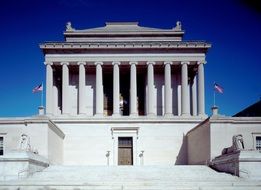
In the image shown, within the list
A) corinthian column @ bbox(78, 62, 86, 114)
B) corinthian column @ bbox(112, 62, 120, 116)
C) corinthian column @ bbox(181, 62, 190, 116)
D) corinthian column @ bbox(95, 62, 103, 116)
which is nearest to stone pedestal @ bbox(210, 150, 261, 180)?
corinthian column @ bbox(181, 62, 190, 116)

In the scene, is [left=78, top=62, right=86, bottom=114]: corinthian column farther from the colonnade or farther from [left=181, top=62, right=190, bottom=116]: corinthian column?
[left=181, top=62, right=190, bottom=116]: corinthian column

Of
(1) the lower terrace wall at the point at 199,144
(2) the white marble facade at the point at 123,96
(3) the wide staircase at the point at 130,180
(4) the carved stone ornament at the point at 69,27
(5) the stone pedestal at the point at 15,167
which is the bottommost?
(3) the wide staircase at the point at 130,180

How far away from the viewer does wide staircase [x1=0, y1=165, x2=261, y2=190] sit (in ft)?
62.4

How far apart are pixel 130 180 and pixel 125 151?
1792 centimetres

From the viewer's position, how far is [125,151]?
39.6 meters

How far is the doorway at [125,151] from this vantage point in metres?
39.2

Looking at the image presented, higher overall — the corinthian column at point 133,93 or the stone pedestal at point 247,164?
the corinthian column at point 133,93

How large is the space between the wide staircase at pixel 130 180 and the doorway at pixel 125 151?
38.4 feet

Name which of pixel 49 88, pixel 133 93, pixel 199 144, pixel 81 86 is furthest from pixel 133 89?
pixel 199 144

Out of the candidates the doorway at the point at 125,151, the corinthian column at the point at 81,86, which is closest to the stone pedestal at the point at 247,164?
the doorway at the point at 125,151

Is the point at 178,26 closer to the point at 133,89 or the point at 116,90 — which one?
the point at 133,89

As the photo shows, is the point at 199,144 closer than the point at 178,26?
Yes

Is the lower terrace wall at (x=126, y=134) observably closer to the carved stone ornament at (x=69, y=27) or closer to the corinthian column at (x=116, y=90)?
the corinthian column at (x=116, y=90)

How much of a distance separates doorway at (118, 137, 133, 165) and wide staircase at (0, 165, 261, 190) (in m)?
11.7
